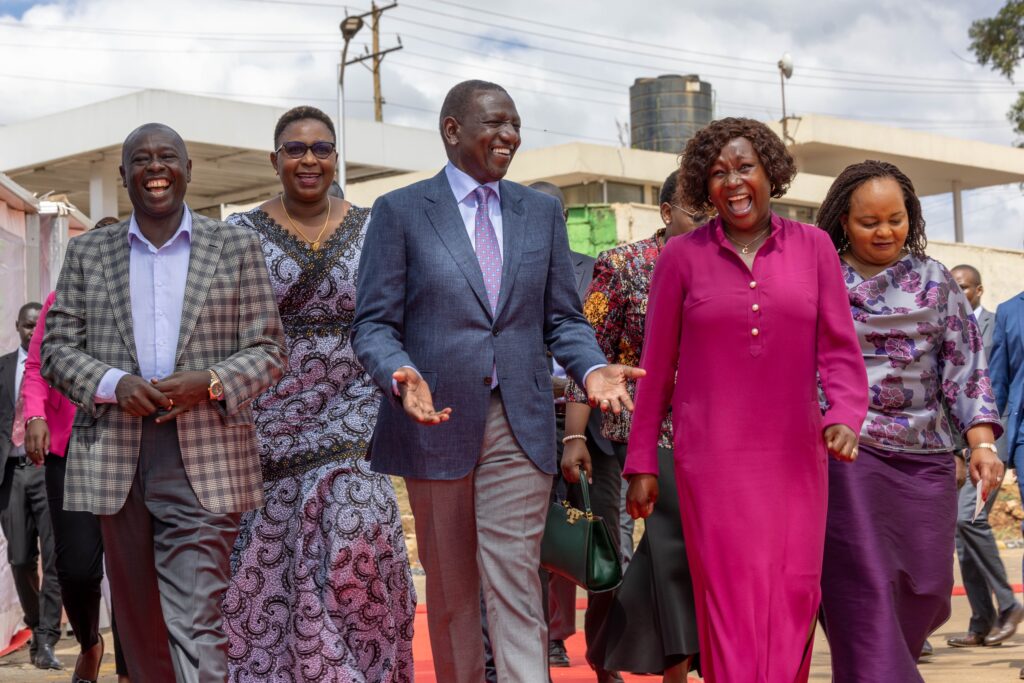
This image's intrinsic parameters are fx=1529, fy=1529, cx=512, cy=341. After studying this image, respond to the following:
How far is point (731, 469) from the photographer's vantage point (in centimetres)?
510

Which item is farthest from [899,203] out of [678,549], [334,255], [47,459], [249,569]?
[47,459]

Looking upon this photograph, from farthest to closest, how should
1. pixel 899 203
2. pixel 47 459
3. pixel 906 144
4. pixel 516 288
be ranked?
pixel 906 144, pixel 47 459, pixel 899 203, pixel 516 288

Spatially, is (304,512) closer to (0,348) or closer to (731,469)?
(731,469)

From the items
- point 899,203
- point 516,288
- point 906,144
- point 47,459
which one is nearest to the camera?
point 516,288

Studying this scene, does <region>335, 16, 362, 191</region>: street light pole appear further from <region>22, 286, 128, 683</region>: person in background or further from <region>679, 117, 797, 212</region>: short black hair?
<region>679, 117, 797, 212</region>: short black hair

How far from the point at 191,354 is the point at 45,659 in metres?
4.95

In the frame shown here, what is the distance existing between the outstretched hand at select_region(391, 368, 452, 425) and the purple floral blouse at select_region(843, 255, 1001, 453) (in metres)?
1.90

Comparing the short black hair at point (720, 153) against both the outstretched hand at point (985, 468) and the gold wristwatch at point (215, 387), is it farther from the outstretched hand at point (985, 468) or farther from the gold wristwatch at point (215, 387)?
the gold wristwatch at point (215, 387)

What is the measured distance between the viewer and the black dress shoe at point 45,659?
952 cm

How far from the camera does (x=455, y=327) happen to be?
4.96 m

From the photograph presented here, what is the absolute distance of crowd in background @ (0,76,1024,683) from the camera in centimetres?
498

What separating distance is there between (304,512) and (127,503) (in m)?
0.87

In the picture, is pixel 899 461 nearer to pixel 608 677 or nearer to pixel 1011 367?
pixel 608 677

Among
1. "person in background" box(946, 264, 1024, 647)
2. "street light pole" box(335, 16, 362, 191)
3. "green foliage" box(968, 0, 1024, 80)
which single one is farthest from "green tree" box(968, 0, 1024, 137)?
"person in background" box(946, 264, 1024, 647)
